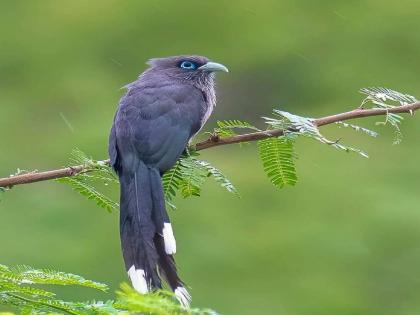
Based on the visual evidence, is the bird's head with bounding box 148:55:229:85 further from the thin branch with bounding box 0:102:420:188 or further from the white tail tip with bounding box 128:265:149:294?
the white tail tip with bounding box 128:265:149:294

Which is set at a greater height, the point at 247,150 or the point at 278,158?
the point at 247,150

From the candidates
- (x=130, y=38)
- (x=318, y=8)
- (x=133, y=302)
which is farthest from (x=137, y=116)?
(x=318, y=8)

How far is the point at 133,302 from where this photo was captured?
2838 millimetres

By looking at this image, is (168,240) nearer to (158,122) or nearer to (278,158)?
(278,158)

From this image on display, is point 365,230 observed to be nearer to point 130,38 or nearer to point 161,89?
point 130,38

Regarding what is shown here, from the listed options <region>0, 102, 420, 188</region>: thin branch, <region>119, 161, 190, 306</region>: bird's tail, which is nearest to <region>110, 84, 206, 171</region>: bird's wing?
<region>119, 161, 190, 306</region>: bird's tail

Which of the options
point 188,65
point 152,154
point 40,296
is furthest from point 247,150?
point 40,296

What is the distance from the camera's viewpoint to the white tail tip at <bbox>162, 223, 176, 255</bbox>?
471cm

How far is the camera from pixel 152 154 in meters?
5.49

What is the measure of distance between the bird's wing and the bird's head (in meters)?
0.52

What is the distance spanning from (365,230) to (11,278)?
446 inches

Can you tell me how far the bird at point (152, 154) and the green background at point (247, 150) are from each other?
19.5 feet

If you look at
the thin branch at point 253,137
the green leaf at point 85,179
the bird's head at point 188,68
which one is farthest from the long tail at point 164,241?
the bird's head at point 188,68

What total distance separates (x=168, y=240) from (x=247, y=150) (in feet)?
42.5
